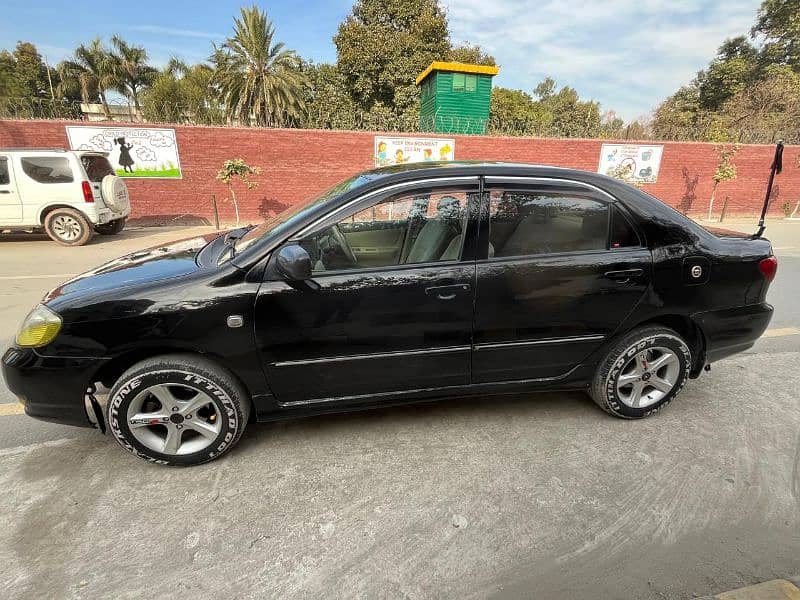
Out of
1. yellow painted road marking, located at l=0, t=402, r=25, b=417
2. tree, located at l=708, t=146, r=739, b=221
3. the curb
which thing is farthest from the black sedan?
tree, located at l=708, t=146, r=739, b=221

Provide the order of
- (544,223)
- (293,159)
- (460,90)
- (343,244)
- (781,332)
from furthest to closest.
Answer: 1. (460,90)
2. (293,159)
3. (781,332)
4. (544,223)
5. (343,244)

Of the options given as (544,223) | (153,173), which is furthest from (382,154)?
(544,223)

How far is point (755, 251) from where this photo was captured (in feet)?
9.48

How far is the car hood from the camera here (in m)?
2.32

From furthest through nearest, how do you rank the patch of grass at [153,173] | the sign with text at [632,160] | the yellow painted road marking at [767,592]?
1. the sign with text at [632,160]
2. the patch of grass at [153,173]
3. the yellow painted road marking at [767,592]

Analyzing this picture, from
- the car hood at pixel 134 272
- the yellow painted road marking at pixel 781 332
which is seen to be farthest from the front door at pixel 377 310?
the yellow painted road marking at pixel 781 332

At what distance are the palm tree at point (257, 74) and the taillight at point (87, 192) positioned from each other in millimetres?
16688

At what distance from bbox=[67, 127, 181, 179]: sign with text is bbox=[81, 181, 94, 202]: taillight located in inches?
115

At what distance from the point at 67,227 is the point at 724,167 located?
18.3m

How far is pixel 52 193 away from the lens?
8.57 m

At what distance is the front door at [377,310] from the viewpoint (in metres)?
2.31

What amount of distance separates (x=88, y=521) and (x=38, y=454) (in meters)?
0.78

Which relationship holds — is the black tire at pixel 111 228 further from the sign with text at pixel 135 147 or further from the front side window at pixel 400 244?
the front side window at pixel 400 244

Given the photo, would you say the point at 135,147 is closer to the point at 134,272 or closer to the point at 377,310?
the point at 134,272
